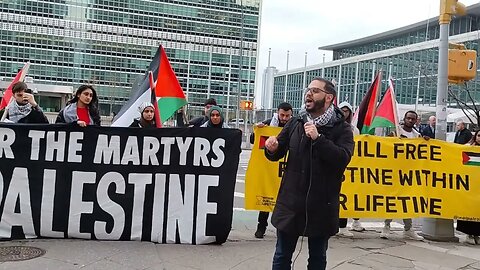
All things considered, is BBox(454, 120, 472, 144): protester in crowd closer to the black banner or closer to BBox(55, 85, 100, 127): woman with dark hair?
the black banner

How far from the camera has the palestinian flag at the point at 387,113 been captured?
8273mm

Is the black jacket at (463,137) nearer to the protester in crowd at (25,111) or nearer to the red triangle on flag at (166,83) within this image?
the red triangle on flag at (166,83)

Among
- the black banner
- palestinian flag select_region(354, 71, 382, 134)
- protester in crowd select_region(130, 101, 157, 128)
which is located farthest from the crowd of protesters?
palestinian flag select_region(354, 71, 382, 134)

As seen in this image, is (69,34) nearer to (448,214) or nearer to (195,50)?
(195,50)

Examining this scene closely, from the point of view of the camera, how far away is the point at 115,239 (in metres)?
6.19

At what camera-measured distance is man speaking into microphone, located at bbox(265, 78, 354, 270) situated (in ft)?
13.0

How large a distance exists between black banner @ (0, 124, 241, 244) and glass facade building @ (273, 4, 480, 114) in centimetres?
3859

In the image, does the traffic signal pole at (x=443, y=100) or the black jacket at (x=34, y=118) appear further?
the traffic signal pole at (x=443, y=100)

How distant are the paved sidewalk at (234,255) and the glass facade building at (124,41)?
105 m

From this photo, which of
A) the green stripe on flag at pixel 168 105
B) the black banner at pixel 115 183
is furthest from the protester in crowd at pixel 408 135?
the green stripe on flag at pixel 168 105

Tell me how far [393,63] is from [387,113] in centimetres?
6562

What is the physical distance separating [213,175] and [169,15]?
383 ft

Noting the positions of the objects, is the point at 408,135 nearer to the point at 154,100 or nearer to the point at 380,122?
the point at 380,122

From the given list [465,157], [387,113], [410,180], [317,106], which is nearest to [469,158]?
[465,157]
